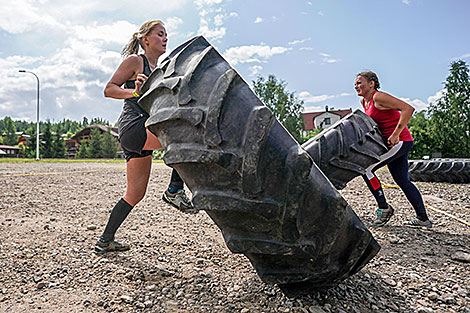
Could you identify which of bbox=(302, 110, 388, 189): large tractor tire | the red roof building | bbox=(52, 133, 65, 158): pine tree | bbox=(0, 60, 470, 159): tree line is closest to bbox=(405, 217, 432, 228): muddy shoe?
bbox=(302, 110, 388, 189): large tractor tire

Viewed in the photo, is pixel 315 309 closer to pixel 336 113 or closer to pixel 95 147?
pixel 95 147

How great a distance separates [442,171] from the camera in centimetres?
738

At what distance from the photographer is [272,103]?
37.4 metres

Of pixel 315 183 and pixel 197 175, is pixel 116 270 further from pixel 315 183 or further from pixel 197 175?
pixel 315 183

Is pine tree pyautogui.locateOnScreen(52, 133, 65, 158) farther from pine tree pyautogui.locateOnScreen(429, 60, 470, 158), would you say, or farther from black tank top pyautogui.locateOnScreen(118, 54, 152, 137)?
black tank top pyautogui.locateOnScreen(118, 54, 152, 137)

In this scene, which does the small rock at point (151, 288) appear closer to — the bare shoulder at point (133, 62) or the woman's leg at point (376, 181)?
the bare shoulder at point (133, 62)

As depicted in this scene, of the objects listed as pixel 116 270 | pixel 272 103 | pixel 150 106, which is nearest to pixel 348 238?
pixel 150 106

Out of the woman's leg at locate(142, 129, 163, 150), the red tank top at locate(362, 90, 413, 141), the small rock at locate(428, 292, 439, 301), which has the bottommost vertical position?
the small rock at locate(428, 292, 439, 301)

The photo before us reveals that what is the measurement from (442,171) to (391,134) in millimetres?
4903

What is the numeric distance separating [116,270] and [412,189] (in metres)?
3.31

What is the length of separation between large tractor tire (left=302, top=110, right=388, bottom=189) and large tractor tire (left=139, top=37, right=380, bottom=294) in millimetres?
1215

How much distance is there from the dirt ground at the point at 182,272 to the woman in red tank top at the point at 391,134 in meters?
0.20

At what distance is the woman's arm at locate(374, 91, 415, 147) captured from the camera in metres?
3.42

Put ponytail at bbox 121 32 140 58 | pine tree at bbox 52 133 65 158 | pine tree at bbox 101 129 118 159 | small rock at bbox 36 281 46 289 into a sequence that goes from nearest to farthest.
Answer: small rock at bbox 36 281 46 289
ponytail at bbox 121 32 140 58
pine tree at bbox 52 133 65 158
pine tree at bbox 101 129 118 159
